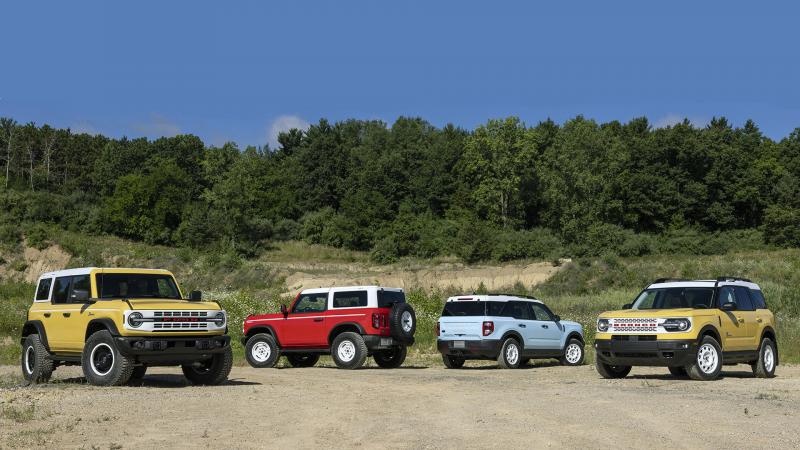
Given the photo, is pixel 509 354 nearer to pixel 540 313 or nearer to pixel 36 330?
pixel 540 313

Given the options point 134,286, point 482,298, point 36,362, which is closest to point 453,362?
point 482,298

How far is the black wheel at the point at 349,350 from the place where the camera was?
23250mm

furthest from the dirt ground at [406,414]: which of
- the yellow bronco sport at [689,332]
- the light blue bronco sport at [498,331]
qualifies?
the light blue bronco sport at [498,331]

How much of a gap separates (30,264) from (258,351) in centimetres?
5675

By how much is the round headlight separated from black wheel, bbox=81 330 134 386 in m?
0.44

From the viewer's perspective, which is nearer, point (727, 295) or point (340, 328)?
point (727, 295)

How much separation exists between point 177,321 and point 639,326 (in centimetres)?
901

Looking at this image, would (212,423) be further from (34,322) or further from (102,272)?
(34,322)

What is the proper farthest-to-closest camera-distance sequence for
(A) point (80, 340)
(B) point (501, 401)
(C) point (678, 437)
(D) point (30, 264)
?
1. (D) point (30, 264)
2. (A) point (80, 340)
3. (B) point (501, 401)
4. (C) point (678, 437)

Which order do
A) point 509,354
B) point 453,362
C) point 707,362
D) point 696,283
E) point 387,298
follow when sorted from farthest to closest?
point 453,362 < point 387,298 < point 509,354 < point 696,283 < point 707,362

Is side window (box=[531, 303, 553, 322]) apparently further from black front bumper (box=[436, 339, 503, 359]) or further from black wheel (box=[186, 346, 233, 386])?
black wheel (box=[186, 346, 233, 386])

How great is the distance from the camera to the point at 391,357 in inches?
971

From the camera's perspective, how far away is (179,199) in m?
97.0

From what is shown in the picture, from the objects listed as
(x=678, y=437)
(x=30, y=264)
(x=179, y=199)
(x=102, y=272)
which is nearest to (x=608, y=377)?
(x=678, y=437)
